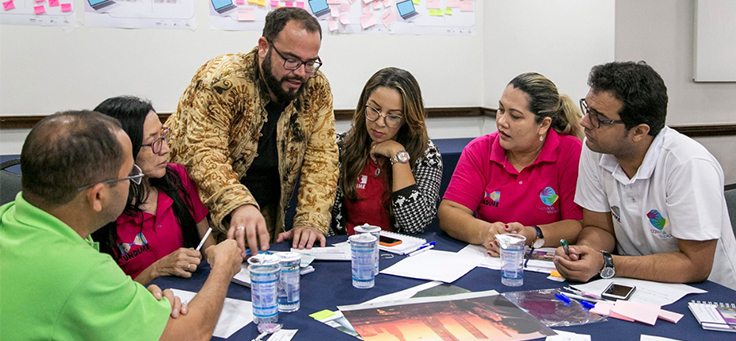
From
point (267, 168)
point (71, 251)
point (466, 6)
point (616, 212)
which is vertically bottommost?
point (616, 212)

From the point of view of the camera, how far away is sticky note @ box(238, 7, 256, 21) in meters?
3.40

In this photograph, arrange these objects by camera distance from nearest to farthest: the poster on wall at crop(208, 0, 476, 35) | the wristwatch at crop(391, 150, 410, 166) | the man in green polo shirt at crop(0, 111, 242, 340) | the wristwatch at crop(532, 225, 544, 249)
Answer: the man in green polo shirt at crop(0, 111, 242, 340) < the wristwatch at crop(532, 225, 544, 249) < the wristwatch at crop(391, 150, 410, 166) < the poster on wall at crop(208, 0, 476, 35)

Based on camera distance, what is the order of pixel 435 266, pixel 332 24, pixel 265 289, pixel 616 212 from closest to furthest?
pixel 265 289 → pixel 435 266 → pixel 616 212 → pixel 332 24

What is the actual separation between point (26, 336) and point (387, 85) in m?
1.65

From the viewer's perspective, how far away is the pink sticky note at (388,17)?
12.2 feet

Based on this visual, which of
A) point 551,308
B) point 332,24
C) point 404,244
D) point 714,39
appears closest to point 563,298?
point 551,308

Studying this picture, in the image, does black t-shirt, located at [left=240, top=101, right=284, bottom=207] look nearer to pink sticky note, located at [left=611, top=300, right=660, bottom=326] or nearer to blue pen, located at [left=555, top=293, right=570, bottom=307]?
blue pen, located at [left=555, top=293, right=570, bottom=307]

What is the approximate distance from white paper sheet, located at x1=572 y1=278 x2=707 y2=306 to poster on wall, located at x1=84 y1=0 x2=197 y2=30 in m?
2.70

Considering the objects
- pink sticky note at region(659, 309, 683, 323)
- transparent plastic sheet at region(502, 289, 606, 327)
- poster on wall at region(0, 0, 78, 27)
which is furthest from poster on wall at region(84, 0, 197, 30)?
pink sticky note at region(659, 309, 683, 323)

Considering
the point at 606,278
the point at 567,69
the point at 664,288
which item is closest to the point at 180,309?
the point at 606,278

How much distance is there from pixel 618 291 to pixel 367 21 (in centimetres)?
264

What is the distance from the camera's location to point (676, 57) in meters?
2.99

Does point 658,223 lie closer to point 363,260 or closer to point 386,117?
point 363,260

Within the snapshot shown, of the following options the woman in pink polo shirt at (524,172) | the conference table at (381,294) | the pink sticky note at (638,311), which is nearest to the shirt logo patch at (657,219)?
the conference table at (381,294)
